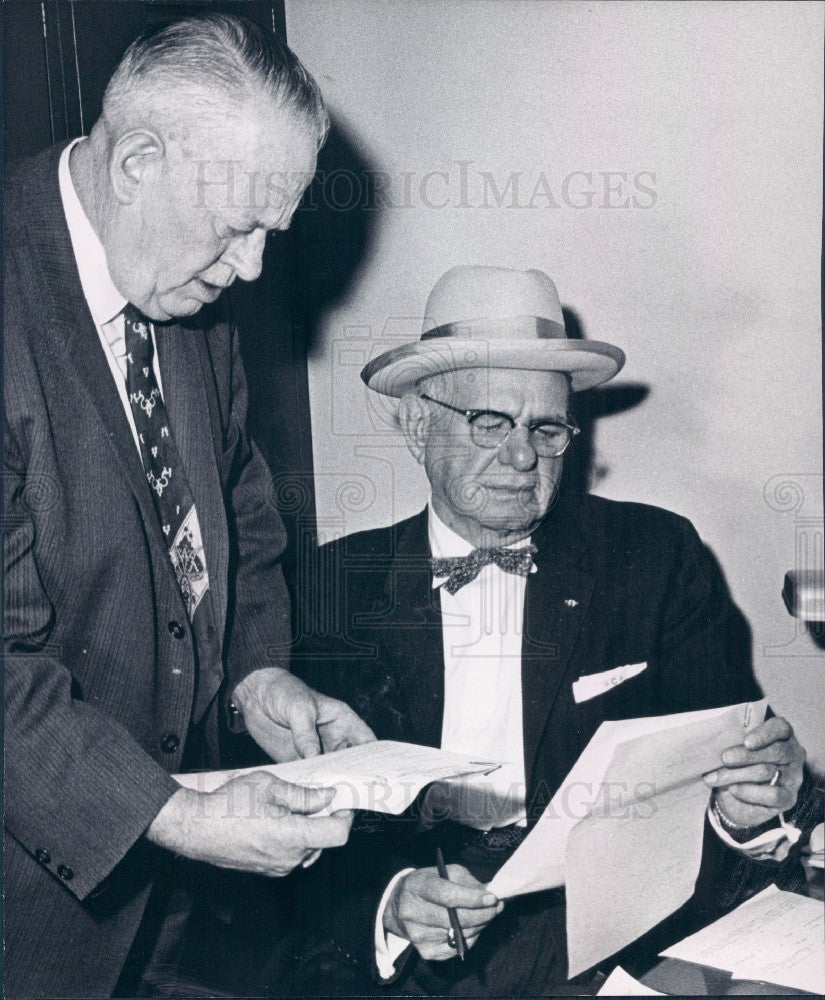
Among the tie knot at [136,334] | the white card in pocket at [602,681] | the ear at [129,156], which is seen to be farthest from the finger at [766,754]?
the ear at [129,156]

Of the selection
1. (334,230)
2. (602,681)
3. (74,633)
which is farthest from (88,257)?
(602,681)

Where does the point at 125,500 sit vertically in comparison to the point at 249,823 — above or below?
above

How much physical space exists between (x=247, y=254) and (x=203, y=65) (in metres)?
0.28

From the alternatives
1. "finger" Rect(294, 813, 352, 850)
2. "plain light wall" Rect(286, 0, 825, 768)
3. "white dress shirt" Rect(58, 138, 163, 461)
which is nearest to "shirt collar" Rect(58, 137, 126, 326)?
"white dress shirt" Rect(58, 138, 163, 461)

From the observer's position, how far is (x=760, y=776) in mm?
1701

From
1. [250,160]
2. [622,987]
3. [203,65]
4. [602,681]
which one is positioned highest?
[203,65]

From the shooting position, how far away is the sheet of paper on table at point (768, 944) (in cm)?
166

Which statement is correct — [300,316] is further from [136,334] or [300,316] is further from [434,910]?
[434,910]

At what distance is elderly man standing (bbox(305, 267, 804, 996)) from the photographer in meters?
1.64

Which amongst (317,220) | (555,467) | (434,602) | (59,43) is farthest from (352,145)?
(434,602)

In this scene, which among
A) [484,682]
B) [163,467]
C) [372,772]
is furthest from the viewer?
[484,682]

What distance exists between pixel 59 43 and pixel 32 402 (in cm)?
58

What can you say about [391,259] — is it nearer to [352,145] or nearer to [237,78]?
[352,145]

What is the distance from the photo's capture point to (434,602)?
5.56ft
